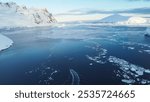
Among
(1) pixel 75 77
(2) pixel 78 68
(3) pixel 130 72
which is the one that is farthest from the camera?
(2) pixel 78 68

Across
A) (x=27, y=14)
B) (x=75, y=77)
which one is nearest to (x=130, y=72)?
(x=75, y=77)

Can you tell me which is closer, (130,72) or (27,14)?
(130,72)

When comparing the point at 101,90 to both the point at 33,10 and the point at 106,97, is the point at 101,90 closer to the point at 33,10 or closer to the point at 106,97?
the point at 106,97

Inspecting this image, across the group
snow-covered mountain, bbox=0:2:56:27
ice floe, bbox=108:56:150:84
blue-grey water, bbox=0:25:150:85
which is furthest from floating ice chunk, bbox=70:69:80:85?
snow-covered mountain, bbox=0:2:56:27

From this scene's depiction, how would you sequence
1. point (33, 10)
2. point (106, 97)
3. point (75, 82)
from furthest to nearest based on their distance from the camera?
point (33, 10) → point (75, 82) → point (106, 97)

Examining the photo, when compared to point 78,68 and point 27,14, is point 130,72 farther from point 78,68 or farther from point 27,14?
point 27,14

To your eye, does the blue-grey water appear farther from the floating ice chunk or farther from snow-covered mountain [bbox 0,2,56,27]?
snow-covered mountain [bbox 0,2,56,27]

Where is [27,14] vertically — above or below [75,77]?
below

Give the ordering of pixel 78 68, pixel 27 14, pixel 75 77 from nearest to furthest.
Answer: pixel 75 77 → pixel 78 68 → pixel 27 14

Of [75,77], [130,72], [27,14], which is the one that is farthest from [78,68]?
[27,14]

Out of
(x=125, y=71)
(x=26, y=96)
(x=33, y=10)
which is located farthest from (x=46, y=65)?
(x=33, y=10)

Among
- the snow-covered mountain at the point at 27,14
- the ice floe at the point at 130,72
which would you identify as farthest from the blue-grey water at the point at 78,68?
the snow-covered mountain at the point at 27,14
